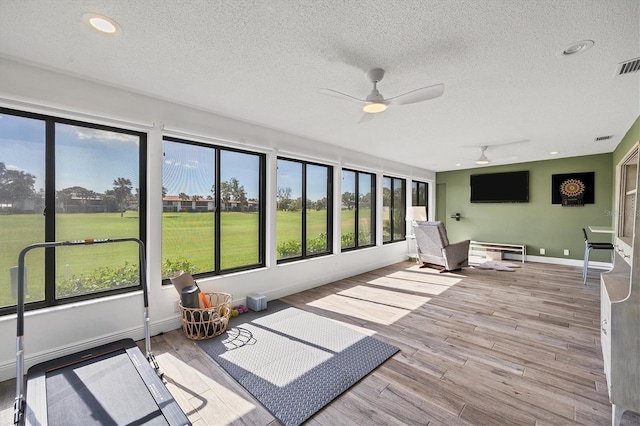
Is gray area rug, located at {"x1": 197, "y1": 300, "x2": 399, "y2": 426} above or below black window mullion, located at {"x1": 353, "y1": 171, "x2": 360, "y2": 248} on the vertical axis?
below

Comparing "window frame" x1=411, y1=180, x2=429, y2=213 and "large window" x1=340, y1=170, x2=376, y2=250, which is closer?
"large window" x1=340, y1=170, x2=376, y2=250

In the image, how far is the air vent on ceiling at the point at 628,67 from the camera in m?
2.29

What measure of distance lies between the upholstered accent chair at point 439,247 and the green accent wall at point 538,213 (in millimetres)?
2187

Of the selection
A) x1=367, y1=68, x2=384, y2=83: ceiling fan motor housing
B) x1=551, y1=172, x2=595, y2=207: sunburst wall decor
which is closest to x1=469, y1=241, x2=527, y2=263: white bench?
x1=551, y1=172, x2=595, y2=207: sunburst wall decor

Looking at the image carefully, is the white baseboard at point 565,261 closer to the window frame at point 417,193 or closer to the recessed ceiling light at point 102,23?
the window frame at point 417,193

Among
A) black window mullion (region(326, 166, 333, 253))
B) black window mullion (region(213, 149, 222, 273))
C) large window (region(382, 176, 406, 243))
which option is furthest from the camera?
large window (region(382, 176, 406, 243))

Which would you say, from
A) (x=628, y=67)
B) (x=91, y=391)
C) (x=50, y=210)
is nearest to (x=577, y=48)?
(x=628, y=67)

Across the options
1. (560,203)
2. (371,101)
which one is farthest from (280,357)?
(560,203)

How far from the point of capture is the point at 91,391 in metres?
1.94

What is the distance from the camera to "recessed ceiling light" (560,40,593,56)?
6.67 ft

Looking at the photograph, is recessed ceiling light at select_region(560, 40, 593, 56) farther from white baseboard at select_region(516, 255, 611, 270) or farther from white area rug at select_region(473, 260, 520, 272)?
white baseboard at select_region(516, 255, 611, 270)

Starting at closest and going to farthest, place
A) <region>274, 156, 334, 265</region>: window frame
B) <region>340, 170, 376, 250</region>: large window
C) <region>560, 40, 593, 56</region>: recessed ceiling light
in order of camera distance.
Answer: <region>560, 40, 593, 56</region>: recessed ceiling light < <region>274, 156, 334, 265</region>: window frame < <region>340, 170, 376, 250</region>: large window

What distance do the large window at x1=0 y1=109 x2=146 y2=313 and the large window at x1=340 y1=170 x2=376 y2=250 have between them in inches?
138

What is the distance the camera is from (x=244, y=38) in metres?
2.02
